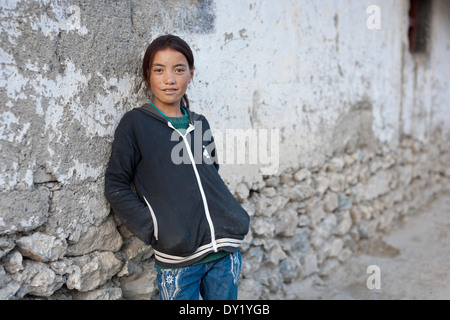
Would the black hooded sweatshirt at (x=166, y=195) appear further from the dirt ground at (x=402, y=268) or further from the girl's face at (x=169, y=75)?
the dirt ground at (x=402, y=268)

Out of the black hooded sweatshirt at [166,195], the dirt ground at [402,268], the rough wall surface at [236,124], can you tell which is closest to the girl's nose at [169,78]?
the black hooded sweatshirt at [166,195]

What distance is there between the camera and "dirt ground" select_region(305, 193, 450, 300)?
2922 millimetres

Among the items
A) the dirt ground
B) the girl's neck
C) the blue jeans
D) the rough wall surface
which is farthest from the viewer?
the dirt ground

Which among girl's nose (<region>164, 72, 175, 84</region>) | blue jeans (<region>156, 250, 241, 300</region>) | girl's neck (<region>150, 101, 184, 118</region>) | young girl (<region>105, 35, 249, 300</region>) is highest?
girl's nose (<region>164, 72, 175, 84</region>)

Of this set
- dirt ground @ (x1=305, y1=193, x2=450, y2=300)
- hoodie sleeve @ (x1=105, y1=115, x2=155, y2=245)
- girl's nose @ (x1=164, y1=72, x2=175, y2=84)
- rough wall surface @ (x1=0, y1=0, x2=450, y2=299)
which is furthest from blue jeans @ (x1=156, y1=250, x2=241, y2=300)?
dirt ground @ (x1=305, y1=193, x2=450, y2=300)

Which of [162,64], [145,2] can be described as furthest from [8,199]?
[145,2]

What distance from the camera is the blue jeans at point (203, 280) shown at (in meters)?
1.57

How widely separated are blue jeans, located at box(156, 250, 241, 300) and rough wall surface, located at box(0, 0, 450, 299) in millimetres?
318

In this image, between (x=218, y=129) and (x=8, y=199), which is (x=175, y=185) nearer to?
(x=8, y=199)

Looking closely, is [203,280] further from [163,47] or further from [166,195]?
[163,47]

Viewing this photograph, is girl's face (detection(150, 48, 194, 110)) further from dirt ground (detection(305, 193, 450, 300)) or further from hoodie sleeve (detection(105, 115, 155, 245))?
dirt ground (detection(305, 193, 450, 300))

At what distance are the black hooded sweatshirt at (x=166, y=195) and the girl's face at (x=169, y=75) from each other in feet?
0.26

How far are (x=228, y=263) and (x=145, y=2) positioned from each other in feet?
3.80

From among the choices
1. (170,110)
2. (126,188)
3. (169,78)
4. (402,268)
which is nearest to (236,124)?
(170,110)
